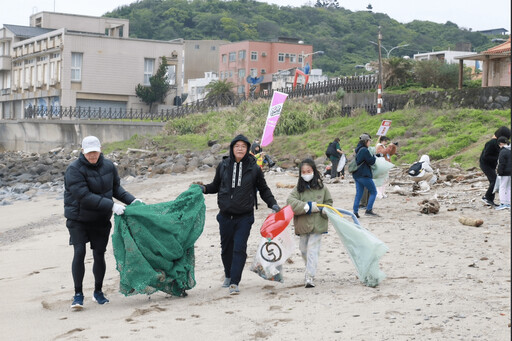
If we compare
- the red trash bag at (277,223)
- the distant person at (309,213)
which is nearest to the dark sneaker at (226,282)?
the red trash bag at (277,223)

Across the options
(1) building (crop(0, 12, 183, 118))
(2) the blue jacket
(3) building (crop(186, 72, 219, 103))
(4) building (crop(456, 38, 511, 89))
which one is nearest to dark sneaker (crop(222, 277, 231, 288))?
(2) the blue jacket

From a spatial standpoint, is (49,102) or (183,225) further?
(49,102)

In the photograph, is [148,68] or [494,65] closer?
[494,65]

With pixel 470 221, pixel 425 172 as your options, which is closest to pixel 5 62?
pixel 425 172

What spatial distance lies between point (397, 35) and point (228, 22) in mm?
28067

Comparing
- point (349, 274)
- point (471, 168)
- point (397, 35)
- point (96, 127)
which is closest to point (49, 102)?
point (96, 127)

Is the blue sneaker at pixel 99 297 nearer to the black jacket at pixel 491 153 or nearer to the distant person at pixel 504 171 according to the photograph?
the distant person at pixel 504 171

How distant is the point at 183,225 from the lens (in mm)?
7934

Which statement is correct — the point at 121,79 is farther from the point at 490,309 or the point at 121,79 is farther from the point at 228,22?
the point at 228,22

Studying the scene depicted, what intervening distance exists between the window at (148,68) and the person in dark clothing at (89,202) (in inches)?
2153

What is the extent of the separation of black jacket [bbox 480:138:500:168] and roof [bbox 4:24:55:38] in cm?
6313

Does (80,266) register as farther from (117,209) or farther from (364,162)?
(364,162)

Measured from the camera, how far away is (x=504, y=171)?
1251cm

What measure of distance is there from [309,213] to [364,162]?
5.12m
